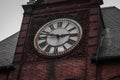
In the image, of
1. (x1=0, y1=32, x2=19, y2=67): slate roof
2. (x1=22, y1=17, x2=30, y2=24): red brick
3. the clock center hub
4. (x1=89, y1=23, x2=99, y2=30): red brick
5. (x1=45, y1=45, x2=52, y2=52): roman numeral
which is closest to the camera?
(x1=45, y1=45, x2=52, y2=52): roman numeral

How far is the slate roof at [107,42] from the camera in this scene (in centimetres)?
1472

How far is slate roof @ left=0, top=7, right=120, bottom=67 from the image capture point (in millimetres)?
14719

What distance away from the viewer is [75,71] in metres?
14.3

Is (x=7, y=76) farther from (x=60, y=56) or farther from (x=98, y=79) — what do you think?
(x=98, y=79)

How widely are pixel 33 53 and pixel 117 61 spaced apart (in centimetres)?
320

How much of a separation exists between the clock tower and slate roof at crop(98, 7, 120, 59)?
40 cm

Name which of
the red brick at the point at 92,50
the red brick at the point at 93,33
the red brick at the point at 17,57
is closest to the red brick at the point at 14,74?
the red brick at the point at 17,57

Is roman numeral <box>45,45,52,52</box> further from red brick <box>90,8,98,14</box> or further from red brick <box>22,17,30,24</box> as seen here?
red brick <box>90,8,98,14</box>

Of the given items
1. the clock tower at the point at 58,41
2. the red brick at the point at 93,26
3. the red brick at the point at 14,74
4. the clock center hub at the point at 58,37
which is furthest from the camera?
the clock center hub at the point at 58,37

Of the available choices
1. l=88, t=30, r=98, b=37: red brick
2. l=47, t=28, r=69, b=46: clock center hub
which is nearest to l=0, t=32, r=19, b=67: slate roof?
l=47, t=28, r=69, b=46: clock center hub

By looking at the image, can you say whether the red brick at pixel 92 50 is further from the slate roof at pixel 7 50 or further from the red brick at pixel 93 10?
the slate roof at pixel 7 50

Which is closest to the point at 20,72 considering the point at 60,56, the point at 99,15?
the point at 60,56

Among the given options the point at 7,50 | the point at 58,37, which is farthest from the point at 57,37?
the point at 7,50

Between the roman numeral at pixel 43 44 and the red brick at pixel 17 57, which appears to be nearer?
the red brick at pixel 17 57
